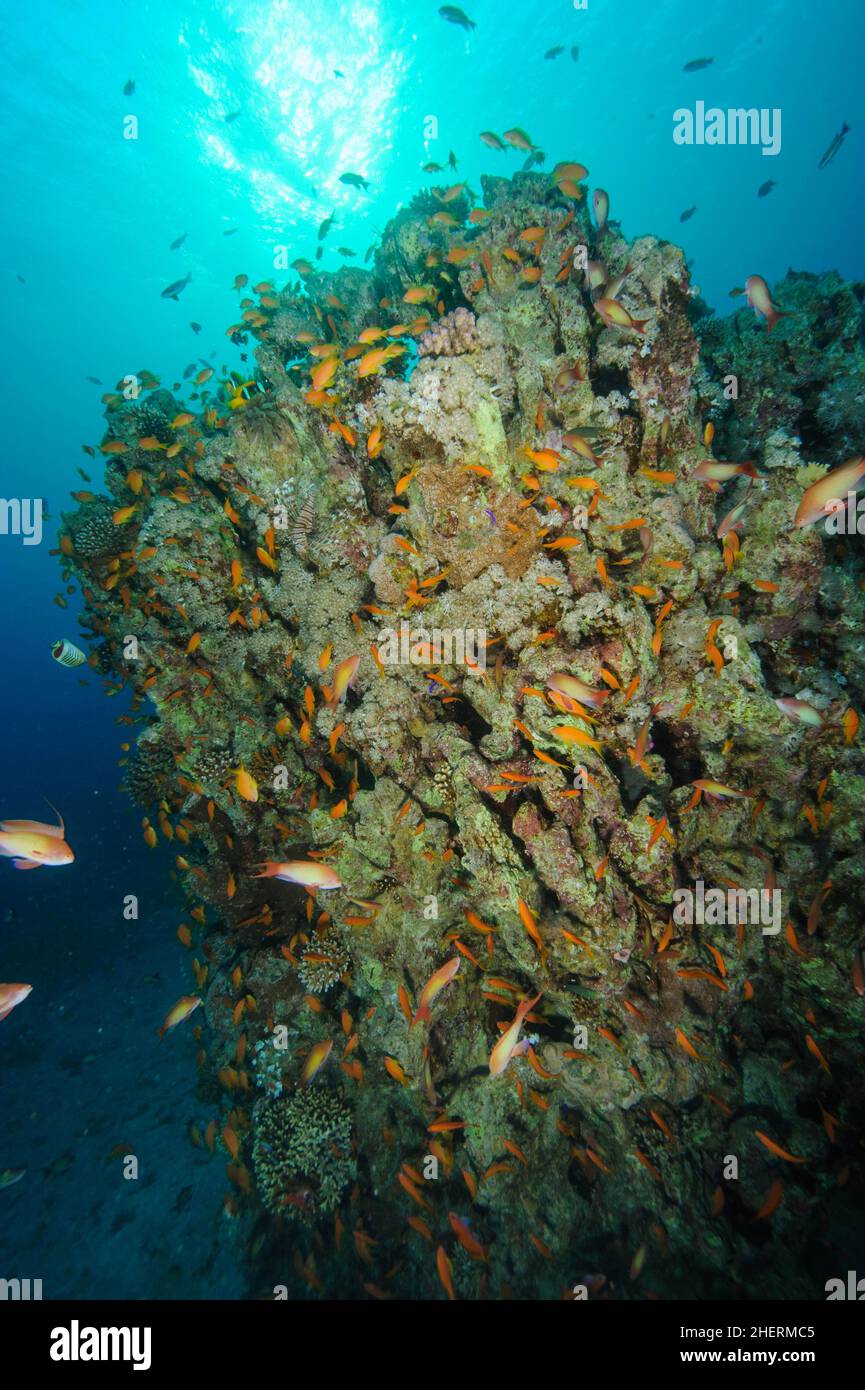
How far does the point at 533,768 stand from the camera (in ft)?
16.5

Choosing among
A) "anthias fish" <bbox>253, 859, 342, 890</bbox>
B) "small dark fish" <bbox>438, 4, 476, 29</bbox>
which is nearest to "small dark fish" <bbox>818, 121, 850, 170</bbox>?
"small dark fish" <bbox>438, 4, 476, 29</bbox>

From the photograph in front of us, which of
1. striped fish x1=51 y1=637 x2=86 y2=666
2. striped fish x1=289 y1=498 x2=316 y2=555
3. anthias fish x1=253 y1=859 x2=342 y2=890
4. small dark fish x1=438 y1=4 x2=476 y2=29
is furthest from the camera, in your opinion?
small dark fish x1=438 y1=4 x2=476 y2=29

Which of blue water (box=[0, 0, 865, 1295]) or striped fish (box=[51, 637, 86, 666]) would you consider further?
blue water (box=[0, 0, 865, 1295])

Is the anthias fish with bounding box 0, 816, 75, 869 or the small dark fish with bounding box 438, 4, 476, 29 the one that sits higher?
the small dark fish with bounding box 438, 4, 476, 29

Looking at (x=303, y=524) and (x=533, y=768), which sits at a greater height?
(x=303, y=524)

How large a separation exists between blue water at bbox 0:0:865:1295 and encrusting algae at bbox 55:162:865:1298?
531 cm

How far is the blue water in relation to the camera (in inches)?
662

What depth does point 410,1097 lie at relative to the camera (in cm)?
661

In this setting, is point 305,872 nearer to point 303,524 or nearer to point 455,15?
point 303,524

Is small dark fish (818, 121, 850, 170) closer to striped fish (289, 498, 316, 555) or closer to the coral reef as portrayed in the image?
striped fish (289, 498, 316, 555)

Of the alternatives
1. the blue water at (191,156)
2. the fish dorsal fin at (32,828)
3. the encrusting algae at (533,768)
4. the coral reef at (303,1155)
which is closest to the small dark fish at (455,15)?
the blue water at (191,156)

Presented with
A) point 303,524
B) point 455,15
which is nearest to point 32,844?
point 303,524

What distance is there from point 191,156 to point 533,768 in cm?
4295
